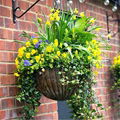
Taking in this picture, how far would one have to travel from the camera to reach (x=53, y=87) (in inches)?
101

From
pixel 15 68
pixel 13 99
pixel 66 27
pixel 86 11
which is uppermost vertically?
pixel 86 11

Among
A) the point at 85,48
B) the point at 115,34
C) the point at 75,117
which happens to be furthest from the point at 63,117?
the point at 115,34

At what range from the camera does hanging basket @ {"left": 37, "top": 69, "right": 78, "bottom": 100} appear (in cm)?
255

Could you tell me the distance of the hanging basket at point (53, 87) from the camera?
2551 mm

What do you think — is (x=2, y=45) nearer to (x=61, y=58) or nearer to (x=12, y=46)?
(x=12, y=46)

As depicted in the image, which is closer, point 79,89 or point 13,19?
point 79,89

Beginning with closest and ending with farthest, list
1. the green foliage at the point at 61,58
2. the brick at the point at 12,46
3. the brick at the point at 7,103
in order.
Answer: the green foliage at the point at 61,58
the brick at the point at 7,103
the brick at the point at 12,46

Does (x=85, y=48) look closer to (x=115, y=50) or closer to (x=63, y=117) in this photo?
(x=63, y=117)

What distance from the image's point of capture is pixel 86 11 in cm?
388

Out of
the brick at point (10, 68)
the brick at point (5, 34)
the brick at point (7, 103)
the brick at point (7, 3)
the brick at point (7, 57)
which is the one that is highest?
the brick at point (7, 3)

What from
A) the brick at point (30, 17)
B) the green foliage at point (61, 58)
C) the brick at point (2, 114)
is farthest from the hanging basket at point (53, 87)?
the brick at point (30, 17)

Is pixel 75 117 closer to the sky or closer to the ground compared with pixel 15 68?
closer to the ground

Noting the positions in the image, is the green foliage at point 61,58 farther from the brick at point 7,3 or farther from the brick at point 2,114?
the brick at point 7,3

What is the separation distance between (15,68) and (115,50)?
2.02m
